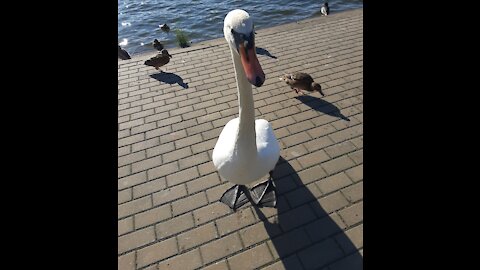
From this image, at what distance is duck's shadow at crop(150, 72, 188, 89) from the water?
5153 millimetres

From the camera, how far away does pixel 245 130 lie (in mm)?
2992

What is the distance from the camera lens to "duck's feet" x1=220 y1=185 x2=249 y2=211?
3.76 m

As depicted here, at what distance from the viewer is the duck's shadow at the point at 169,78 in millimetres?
6932

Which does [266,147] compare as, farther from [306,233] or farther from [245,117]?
[306,233]

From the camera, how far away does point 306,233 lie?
3398 millimetres

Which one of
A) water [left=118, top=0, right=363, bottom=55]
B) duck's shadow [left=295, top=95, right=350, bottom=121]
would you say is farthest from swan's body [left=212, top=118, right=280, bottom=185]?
water [left=118, top=0, right=363, bottom=55]

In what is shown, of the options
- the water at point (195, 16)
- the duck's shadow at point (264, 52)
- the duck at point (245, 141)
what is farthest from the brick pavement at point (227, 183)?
the water at point (195, 16)

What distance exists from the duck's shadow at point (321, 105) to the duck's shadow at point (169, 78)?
257 cm

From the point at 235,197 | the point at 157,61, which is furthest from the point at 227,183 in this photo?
the point at 157,61

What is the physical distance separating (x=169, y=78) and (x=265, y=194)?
4434 mm

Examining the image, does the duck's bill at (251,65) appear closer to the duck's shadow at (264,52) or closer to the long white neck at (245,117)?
the long white neck at (245,117)

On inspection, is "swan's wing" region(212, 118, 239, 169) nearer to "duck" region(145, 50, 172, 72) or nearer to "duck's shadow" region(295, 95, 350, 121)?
"duck's shadow" region(295, 95, 350, 121)
